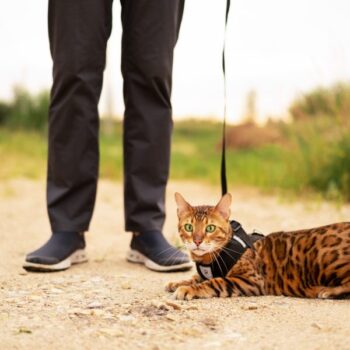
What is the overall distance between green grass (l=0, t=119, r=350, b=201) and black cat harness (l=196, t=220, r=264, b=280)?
290cm

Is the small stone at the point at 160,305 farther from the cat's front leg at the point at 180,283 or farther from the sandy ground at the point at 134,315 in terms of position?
the cat's front leg at the point at 180,283

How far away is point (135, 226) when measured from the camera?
3.07 meters

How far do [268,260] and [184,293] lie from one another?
0.33 metres

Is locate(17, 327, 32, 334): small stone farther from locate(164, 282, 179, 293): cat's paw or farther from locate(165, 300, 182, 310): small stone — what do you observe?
locate(164, 282, 179, 293): cat's paw

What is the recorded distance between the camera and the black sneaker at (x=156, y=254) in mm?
2947

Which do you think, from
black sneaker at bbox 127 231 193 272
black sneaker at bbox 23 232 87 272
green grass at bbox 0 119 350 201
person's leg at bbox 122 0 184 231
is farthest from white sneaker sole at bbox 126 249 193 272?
green grass at bbox 0 119 350 201

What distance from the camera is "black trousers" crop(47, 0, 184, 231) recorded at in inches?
112

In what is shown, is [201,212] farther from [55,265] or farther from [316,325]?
[55,265]

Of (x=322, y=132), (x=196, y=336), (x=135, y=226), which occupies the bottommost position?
(x=196, y=336)

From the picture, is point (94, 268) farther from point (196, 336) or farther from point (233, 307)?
point (196, 336)

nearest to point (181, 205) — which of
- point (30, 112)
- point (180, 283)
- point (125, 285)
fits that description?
point (180, 283)

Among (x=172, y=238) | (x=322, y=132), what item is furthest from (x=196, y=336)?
(x=322, y=132)

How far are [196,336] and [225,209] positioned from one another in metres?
0.57

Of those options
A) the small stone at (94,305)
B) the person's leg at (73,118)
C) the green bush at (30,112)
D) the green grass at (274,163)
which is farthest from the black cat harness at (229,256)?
the green bush at (30,112)
